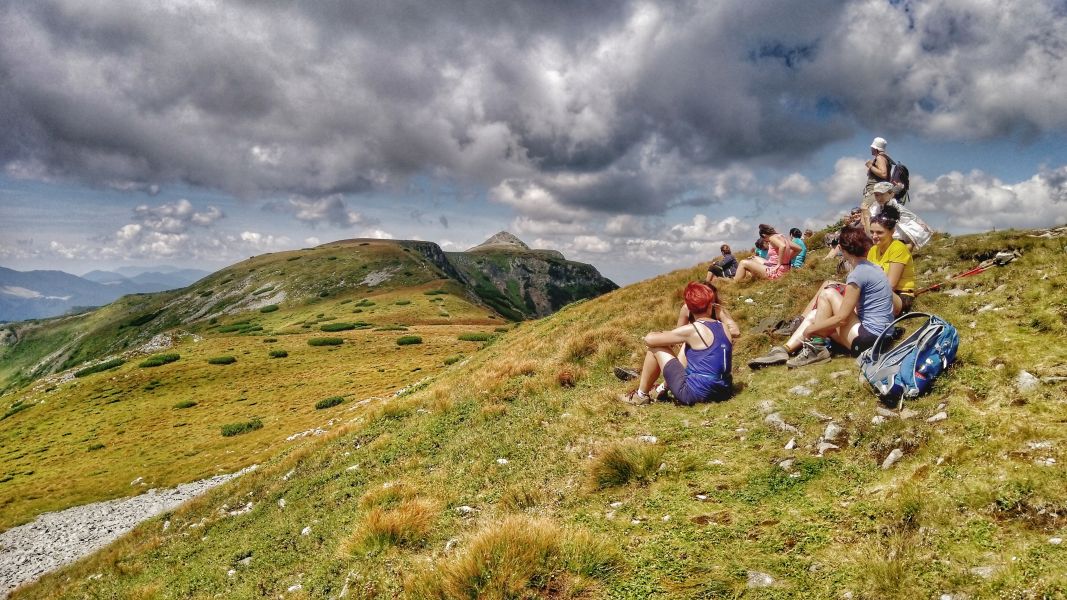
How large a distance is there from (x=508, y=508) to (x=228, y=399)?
3111 centimetres

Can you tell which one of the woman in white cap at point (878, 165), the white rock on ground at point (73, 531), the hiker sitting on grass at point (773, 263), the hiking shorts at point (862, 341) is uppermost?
the woman in white cap at point (878, 165)

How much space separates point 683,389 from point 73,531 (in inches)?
910

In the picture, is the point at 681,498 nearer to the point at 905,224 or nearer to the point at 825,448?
the point at 825,448

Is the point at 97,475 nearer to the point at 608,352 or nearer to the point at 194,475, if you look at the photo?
the point at 194,475

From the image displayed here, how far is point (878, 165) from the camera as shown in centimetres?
1430

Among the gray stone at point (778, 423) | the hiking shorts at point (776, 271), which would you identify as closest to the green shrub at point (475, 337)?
the hiking shorts at point (776, 271)

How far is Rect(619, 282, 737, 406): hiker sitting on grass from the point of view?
31.1 feet

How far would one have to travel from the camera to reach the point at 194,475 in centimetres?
2047

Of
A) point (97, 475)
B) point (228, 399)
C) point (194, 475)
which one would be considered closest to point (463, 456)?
point (194, 475)

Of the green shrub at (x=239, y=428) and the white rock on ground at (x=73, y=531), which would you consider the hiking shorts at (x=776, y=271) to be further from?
the green shrub at (x=239, y=428)

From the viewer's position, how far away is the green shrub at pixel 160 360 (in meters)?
39.3

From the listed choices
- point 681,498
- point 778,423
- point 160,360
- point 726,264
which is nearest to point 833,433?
point 778,423

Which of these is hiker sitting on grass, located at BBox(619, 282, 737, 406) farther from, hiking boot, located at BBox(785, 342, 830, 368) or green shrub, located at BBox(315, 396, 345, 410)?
green shrub, located at BBox(315, 396, 345, 410)

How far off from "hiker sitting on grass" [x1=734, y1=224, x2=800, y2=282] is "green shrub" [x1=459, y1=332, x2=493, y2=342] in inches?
1172
